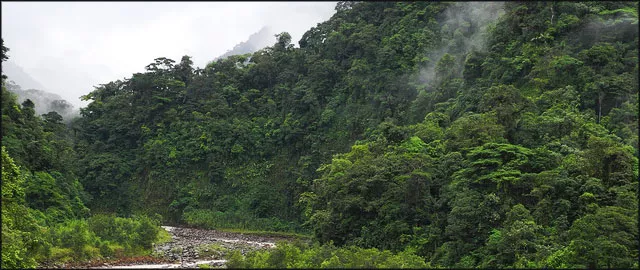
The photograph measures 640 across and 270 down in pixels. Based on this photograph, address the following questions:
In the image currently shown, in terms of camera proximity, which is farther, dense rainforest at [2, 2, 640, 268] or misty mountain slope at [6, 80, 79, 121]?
misty mountain slope at [6, 80, 79, 121]

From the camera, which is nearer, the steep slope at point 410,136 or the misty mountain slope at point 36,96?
the steep slope at point 410,136

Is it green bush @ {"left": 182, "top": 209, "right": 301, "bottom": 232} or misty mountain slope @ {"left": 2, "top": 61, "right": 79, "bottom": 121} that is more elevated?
misty mountain slope @ {"left": 2, "top": 61, "right": 79, "bottom": 121}

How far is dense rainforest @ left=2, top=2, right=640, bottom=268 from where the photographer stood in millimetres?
23469

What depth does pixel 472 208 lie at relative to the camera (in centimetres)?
2484

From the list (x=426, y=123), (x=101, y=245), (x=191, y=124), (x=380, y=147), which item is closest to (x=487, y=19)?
(x=426, y=123)

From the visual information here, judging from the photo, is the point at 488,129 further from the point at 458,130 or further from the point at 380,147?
the point at 380,147

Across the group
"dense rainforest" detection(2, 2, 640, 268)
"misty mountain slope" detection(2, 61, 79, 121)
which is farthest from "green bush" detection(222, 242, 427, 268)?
"misty mountain slope" detection(2, 61, 79, 121)

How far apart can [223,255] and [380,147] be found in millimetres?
13712

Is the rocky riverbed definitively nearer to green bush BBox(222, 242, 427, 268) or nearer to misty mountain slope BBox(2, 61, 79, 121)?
green bush BBox(222, 242, 427, 268)

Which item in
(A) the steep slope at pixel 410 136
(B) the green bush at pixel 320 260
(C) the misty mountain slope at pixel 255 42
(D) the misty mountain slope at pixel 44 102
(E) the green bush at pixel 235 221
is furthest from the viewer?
(C) the misty mountain slope at pixel 255 42

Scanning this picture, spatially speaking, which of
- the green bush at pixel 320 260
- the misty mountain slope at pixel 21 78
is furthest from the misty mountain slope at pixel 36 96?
the green bush at pixel 320 260

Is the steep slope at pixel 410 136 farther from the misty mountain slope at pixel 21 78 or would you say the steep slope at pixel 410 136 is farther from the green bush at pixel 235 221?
the misty mountain slope at pixel 21 78

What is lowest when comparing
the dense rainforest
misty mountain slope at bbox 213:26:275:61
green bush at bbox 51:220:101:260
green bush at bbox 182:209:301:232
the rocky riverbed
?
green bush at bbox 182:209:301:232

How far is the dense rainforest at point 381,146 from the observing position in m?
23.5
